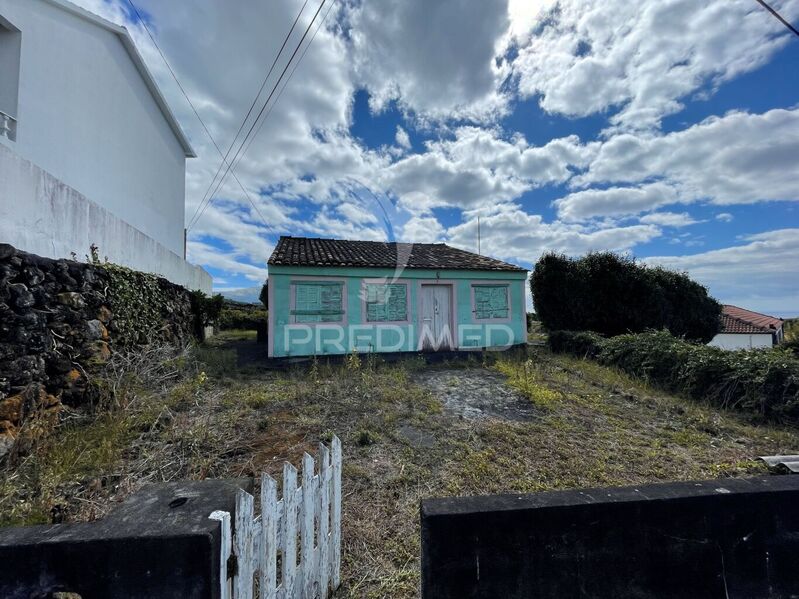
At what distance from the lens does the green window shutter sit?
11.4 meters

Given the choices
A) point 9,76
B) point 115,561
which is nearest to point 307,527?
point 115,561

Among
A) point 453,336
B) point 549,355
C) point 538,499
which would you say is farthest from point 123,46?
point 549,355

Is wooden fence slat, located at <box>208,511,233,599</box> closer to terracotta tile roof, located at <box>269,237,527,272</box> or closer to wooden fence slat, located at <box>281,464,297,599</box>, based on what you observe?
wooden fence slat, located at <box>281,464,297,599</box>

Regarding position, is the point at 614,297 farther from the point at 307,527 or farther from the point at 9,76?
the point at 9,76

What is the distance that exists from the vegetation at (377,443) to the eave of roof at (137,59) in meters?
6.92

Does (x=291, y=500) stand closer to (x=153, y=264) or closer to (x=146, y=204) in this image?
(x=153, y=264)

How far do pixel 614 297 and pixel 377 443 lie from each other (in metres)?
11.7

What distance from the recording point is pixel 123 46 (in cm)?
898

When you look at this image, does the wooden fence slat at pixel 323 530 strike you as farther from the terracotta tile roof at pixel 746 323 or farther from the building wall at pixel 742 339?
the building wall at pixel 742 339

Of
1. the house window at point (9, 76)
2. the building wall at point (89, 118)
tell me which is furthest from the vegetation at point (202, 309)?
the house window at point (9, 76)

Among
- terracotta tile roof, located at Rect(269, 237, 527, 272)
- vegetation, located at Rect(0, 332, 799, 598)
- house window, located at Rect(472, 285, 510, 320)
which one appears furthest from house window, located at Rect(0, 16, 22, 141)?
house window, located at Rect(472, 285, 510, 320)

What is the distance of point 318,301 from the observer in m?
10.0

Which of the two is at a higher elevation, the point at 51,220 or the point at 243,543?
the point at 51,220

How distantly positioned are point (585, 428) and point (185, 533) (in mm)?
4884
